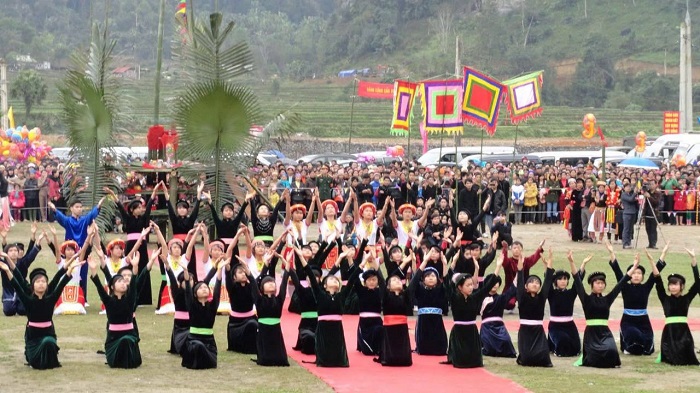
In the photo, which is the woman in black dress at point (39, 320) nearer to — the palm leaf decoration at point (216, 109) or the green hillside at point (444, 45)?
the palm leaf decoration at point (216, 109)

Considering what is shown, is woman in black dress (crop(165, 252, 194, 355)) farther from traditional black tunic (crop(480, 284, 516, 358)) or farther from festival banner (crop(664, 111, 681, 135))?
festival banner (crop(664, 111, 681, 135))

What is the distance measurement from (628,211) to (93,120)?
34.9 ft

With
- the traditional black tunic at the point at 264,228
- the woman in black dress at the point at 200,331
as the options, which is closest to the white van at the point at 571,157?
the traditional black tunic at the point at 264,228

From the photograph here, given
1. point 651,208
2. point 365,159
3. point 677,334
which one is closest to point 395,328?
point 677,334

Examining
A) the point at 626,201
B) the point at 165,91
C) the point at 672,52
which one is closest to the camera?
the point at 165,91

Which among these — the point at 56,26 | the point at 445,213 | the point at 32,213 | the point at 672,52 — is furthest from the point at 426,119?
the point at 56,26

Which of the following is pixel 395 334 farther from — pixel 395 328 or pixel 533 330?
pixel 533 330

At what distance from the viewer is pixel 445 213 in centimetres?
2141

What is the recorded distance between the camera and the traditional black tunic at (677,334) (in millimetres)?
13703

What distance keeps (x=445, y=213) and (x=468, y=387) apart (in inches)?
360

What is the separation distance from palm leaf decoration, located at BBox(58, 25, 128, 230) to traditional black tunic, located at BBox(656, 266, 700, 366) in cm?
991

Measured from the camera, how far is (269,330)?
43.5 feet

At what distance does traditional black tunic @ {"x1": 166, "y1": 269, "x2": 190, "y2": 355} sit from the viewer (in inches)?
536

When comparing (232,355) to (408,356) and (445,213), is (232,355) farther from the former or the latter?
(445,213)
